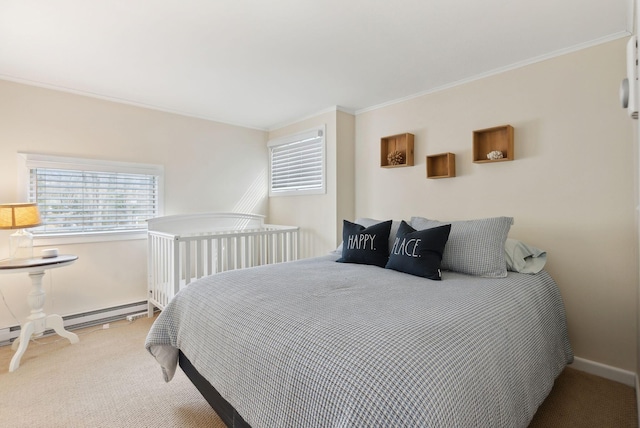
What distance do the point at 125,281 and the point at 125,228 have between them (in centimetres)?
54

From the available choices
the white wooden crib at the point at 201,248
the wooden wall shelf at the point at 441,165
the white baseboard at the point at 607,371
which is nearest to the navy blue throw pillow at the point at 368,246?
the wooden wall shelf at the point at 441,165

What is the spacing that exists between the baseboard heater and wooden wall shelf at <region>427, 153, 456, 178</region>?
3.19 m

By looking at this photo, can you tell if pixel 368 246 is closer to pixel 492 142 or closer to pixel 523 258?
pixel 523 258

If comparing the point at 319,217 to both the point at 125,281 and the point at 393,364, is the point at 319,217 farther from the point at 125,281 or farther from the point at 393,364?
the point at 393,364

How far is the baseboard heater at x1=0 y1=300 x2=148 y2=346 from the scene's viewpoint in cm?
263

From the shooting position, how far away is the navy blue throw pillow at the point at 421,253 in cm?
189

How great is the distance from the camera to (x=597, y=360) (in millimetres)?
2119

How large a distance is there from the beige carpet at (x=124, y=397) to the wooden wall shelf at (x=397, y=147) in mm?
2008

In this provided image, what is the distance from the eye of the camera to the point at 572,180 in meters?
2.15

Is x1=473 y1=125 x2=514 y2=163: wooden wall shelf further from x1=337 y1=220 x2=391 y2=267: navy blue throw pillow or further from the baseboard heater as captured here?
the baseboard heater

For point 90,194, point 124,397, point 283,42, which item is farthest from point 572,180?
point 90,194

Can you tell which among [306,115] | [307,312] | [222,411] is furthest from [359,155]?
[222,411]

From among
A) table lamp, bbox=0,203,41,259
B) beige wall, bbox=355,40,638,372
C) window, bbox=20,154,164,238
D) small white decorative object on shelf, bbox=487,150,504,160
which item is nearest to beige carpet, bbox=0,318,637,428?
beige wall, bbox=355,40,638,372

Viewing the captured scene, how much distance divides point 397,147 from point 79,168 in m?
3.01
